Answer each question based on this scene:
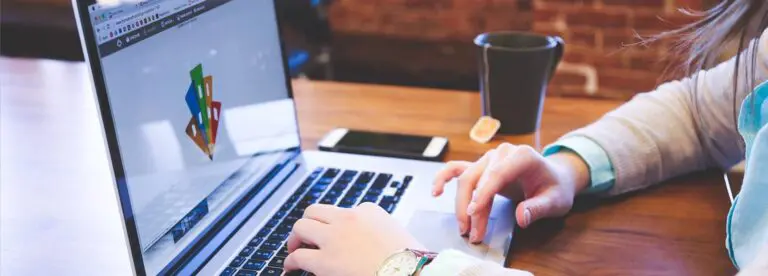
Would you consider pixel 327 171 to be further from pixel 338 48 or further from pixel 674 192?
pixel 338 48

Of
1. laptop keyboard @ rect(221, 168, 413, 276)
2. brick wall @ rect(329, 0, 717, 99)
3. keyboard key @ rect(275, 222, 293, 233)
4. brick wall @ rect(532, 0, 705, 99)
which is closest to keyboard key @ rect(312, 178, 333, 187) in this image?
laptop keyboard @ rect(221, 168, 413, 276)

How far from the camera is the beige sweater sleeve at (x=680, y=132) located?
32.5 inches

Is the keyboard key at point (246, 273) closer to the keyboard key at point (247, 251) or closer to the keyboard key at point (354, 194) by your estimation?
the keyboard key at point (247, 251)

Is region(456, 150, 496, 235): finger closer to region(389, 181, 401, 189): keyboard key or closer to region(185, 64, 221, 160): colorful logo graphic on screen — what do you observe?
region(389, 181, 401, 189): keyboard key

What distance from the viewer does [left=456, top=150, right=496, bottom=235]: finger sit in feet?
2.35

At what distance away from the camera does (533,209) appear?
73 cm

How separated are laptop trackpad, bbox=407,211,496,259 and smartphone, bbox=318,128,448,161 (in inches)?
7.1

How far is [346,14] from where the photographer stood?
2475mm

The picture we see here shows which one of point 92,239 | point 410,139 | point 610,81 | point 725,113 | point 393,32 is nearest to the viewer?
point 92,239

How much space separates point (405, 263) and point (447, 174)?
0.19 metres

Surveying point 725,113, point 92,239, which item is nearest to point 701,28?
point 725,113

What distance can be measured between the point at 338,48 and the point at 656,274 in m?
1.98

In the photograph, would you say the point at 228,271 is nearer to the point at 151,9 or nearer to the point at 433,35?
the point at 151,9

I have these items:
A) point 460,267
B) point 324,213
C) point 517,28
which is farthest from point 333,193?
point 517,28
